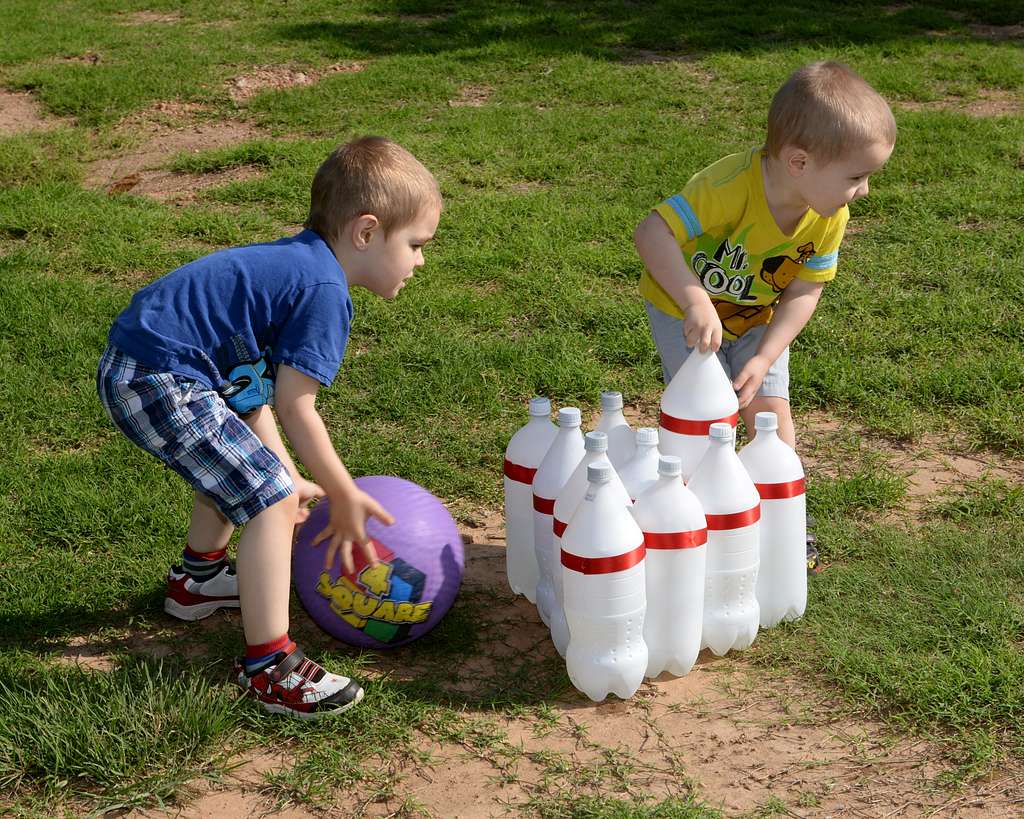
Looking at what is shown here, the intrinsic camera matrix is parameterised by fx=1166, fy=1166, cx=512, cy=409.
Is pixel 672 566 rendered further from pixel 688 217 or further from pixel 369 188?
pixel 369 188

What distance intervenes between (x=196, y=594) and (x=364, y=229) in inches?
54.8

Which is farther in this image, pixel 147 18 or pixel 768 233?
pixel 147 18

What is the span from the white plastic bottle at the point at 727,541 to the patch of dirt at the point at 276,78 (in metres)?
7.69

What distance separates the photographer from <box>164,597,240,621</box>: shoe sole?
3783mm

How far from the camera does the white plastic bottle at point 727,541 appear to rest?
11.0 feet

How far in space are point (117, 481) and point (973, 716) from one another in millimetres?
3166

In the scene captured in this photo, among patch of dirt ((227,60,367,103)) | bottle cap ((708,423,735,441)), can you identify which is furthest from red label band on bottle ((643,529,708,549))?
patch of dirt ((227,60,367,103))

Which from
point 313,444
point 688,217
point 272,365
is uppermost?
point 688,217

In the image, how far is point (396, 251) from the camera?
10.6 ft

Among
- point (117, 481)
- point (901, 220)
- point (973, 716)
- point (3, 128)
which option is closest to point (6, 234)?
point (3, 128)

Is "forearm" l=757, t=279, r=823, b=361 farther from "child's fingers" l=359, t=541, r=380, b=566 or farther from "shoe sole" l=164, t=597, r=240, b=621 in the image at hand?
"shoe sole" l=164, t=597, r=240, b=621

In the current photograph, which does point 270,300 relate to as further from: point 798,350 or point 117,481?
point 798,350

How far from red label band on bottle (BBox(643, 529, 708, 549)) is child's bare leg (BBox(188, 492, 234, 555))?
1.41 m

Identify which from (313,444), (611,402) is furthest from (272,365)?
(611,402)
